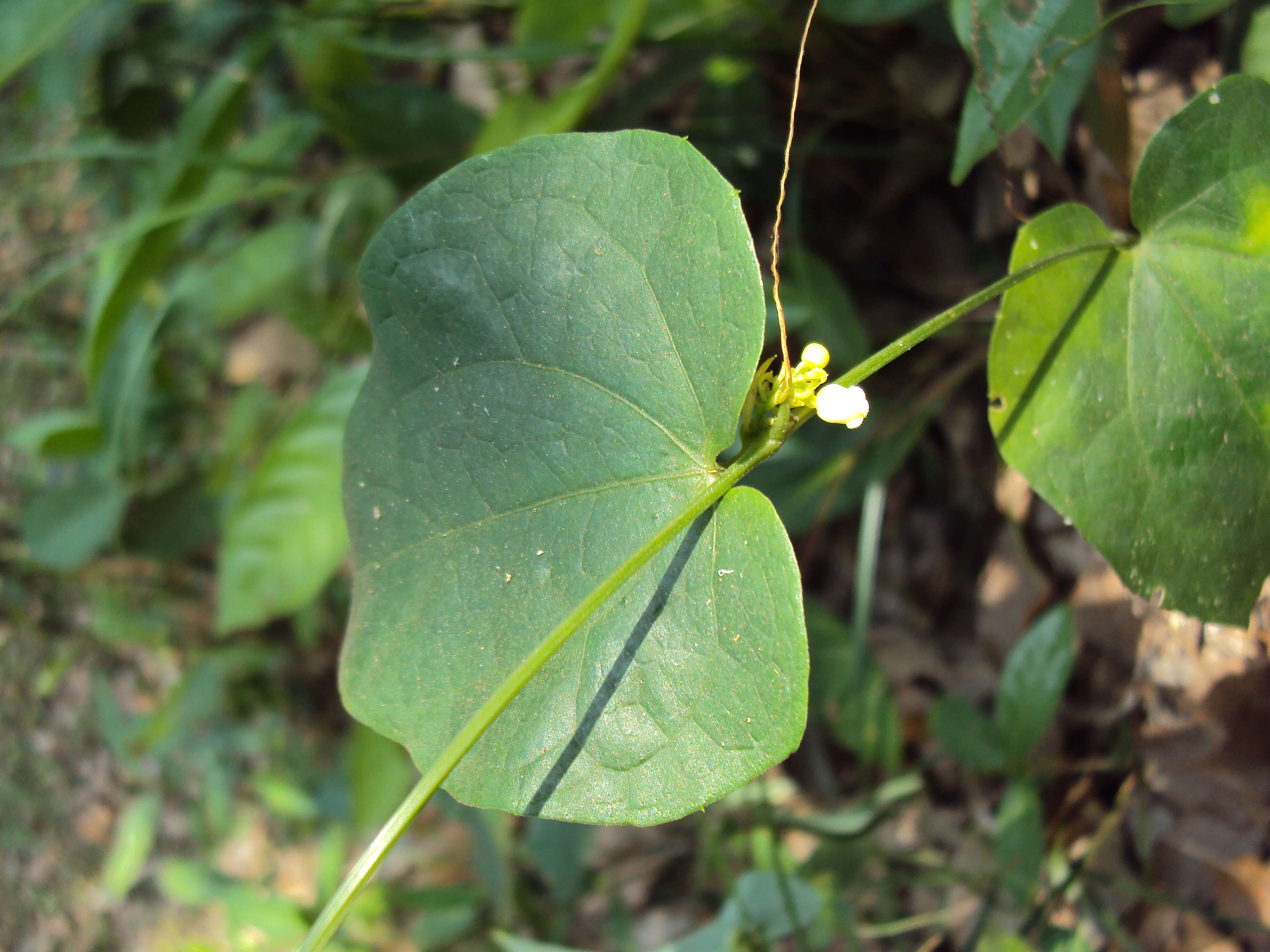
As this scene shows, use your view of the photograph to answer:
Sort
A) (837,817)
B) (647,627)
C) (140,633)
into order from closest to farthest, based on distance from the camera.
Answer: (647,627)
(837,817)
(140,633)

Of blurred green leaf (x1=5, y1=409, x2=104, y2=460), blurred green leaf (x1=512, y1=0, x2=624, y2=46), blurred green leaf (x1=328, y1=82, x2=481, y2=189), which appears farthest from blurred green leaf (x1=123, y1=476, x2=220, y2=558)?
blurred green leaf (x1=512, y1=0, x2=624, y2=46)

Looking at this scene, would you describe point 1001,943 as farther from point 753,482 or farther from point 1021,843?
point 753,482

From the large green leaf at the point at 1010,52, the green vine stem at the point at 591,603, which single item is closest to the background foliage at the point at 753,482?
the large green leaf at the point at 1010,52

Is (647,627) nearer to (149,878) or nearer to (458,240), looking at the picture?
(458,240)

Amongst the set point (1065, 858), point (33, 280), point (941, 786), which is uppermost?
point (33, 280)

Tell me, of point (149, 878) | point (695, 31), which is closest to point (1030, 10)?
point (695, 31)

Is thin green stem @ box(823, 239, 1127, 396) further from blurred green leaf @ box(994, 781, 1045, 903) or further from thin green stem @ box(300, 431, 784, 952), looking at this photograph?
blurred green leaf @ box(994, 781, 1045, 903)

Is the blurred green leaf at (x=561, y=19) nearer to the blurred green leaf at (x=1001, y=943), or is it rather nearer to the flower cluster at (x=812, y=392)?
the flower cluster at (x=812, y=392)
